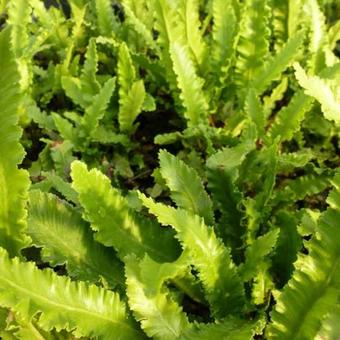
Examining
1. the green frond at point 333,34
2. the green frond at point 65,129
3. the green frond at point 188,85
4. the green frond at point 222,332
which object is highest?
the green frond at point 333,34

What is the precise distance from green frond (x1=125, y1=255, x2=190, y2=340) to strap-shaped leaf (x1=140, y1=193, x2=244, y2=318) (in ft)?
0.22

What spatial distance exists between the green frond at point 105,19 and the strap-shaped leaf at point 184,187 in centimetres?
87

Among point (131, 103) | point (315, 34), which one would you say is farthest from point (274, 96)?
point (131, 103)

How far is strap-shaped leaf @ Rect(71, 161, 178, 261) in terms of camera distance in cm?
135

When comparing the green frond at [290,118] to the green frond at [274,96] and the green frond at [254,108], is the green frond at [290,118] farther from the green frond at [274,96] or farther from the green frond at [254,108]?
the green frond at [274,96]

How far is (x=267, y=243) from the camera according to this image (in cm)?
133

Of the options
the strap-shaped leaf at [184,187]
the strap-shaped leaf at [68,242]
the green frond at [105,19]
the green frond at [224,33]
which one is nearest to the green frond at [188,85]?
the green frond at [224,33]

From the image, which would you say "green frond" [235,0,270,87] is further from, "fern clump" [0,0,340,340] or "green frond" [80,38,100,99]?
"green frond" [80,38,100,99]

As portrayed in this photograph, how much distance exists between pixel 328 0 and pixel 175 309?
1608 mm

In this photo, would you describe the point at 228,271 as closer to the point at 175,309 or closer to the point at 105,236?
the point at 175,309

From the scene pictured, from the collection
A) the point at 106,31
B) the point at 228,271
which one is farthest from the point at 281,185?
the point at 106,31

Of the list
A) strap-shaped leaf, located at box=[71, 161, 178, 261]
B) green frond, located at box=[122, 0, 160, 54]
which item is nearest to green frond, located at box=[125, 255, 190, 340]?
strap-shaped leaf, located at box=[71, 161, 178, 261]

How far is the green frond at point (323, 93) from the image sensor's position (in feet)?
4.00

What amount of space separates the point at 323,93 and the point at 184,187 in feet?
1.47
